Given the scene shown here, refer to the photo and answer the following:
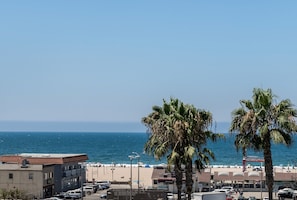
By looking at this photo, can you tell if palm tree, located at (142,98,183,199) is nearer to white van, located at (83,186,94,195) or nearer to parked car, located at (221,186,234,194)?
white van, located at (83,186,94,195)

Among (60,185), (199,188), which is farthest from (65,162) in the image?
(199,188)

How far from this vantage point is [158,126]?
76.3 feet

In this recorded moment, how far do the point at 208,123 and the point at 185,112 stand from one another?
1306 millimetres

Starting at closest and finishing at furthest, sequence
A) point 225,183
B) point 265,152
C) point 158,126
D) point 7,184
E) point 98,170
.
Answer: point 265,152 < point 158,126 < point 7,184 < point 225,183 < point 98,170

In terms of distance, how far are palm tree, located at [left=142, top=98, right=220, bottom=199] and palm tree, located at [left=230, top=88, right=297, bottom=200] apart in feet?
6.07

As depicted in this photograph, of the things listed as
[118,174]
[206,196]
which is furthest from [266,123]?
[118,174]

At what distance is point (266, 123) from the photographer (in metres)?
21.8

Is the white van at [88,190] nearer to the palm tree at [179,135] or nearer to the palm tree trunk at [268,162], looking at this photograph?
the palm tree at [179,135]

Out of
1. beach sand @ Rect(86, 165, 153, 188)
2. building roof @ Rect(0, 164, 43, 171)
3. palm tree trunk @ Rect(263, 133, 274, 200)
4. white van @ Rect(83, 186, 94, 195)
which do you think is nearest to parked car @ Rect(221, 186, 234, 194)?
white van @ Rect(83, 186, 94, 195)

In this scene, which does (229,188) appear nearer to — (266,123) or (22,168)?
(22,168)

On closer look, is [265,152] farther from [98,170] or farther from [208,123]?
[98,170]

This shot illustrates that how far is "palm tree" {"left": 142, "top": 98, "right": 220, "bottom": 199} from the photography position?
2283 cm

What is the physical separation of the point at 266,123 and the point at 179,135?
3.65m

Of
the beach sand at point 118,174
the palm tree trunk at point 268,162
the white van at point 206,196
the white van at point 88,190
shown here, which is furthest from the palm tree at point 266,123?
the beach sand at point 118,174
